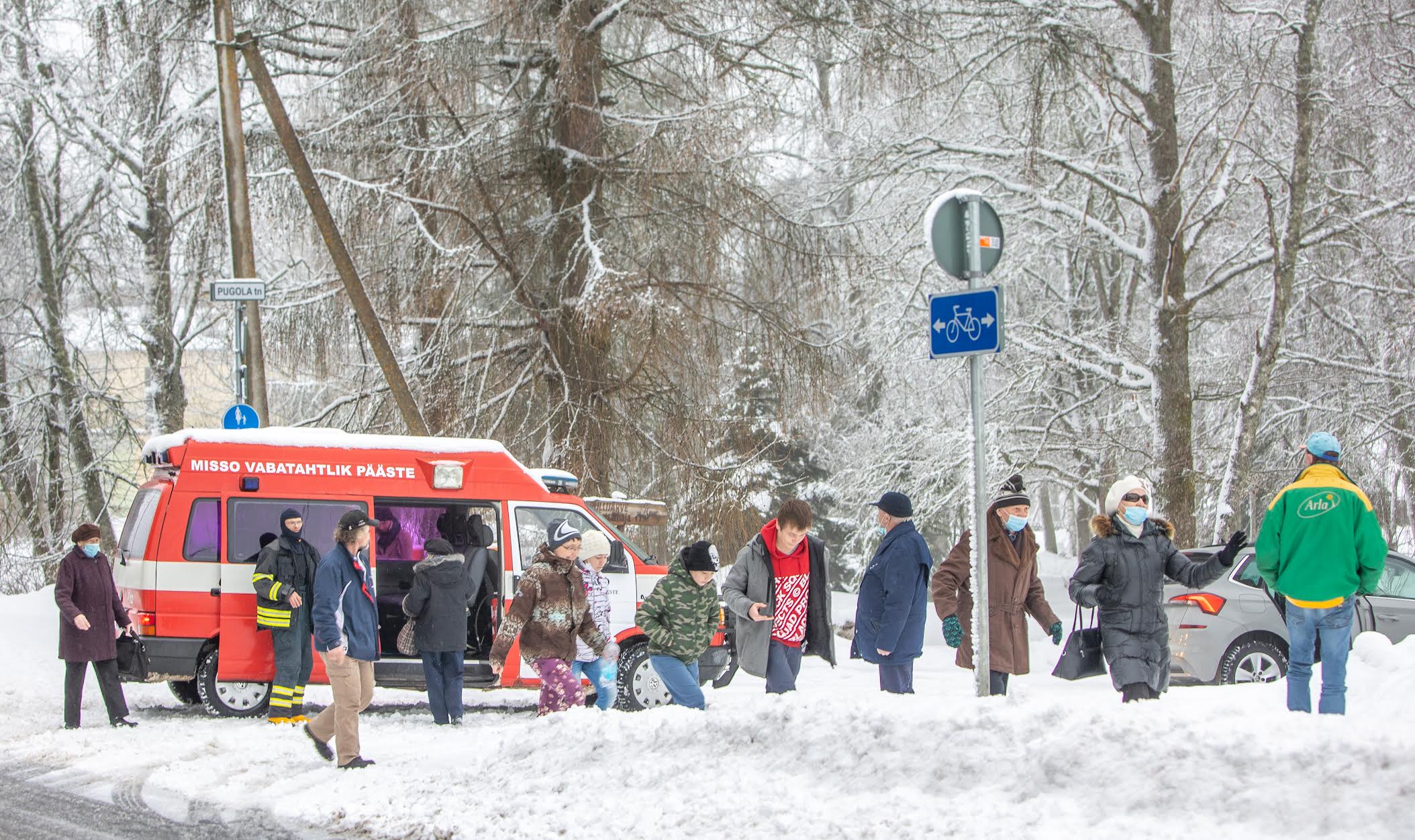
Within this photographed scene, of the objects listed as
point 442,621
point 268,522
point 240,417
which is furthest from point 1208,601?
point 240,417

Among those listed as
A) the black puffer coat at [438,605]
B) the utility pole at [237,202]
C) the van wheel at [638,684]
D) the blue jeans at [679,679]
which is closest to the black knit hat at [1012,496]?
the blue jeans at [679,679]

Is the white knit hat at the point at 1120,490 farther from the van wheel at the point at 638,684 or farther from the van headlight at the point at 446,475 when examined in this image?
the van headlight at the point at 446,475

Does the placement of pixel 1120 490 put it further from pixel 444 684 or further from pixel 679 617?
pixel 444 684

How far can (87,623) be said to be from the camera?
9.53 meters

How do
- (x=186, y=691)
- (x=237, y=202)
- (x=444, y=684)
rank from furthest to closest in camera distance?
(x=237, y=202) < (x=186, y=691) < (x=444, y=684)

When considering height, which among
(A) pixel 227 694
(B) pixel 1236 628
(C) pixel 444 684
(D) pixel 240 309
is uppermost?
(D) pixel 240 309

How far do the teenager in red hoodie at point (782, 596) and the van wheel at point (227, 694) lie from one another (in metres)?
4.53

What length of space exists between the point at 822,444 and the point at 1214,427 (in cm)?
1246

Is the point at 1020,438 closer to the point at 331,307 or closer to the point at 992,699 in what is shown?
the point at 331,307

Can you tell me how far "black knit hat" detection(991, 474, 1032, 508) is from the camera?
802 cm

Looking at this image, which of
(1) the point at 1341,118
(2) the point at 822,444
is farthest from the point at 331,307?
(2) the point at 822,444

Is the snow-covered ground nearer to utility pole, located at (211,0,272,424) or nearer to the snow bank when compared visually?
the snow bank

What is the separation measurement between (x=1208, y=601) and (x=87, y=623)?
8898mm

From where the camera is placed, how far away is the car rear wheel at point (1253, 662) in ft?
34.7
